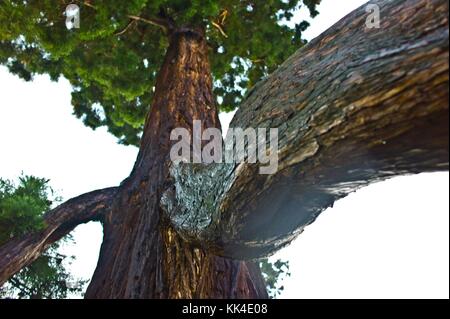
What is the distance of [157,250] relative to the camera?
9.18 ft

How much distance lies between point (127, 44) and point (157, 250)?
175 inches

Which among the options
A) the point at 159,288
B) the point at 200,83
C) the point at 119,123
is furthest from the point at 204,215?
the point at 119,123

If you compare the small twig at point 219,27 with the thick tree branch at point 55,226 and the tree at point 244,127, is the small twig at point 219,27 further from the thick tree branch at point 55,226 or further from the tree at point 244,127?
the thick tree branch at point 55,226

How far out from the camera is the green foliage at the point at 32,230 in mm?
3203

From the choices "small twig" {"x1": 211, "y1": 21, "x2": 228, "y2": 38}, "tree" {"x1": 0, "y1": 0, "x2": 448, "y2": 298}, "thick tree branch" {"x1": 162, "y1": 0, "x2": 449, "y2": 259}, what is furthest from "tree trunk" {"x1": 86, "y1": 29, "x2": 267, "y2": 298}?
"small twig" {"x1": 211, "y1": 21, "x2": 228, "y2": 38}

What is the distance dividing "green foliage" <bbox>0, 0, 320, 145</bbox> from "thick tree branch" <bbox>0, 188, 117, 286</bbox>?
2.50 metres

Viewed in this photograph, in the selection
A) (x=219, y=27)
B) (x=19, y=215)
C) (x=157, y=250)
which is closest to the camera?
(x=157, y=250)

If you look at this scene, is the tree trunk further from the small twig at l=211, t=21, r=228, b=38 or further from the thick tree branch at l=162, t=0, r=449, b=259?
the small twig at l=211, t=21, r=228, b=38

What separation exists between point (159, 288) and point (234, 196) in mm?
1019

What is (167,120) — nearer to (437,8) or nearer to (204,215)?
(204,215)

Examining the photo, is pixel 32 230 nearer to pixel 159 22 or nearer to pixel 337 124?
pixel 337 124

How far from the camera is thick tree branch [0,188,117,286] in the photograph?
310 centimetres

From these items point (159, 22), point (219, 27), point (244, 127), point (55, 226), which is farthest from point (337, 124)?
point (219, 27)

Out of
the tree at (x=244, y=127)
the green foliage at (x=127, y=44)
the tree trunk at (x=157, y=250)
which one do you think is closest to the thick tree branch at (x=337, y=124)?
the tree at (x=244, y=127)
